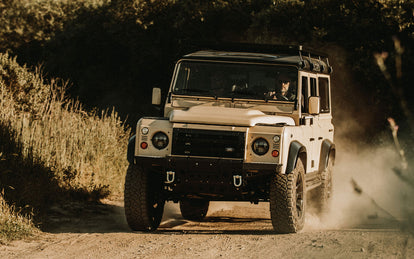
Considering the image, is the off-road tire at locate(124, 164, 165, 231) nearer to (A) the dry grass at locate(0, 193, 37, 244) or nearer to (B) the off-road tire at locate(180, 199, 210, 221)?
(A) the dry grass at locate(0, 193, 37, 244)

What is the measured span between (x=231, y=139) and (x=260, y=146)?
347 mm

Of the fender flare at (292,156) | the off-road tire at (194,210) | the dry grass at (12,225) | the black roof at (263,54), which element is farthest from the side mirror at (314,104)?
the dry grass at (12,225)

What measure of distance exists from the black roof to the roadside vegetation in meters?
0.45

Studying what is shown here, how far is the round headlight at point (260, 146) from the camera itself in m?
7.91

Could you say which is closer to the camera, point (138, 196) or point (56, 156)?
point (138, 196)

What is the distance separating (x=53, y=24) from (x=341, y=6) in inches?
551

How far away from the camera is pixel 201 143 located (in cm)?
803

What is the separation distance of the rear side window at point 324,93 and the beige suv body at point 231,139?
1368 millimetres

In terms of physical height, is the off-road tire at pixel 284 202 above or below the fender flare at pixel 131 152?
A: below

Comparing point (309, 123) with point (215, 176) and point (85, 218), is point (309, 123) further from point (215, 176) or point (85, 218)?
point (85, 218)

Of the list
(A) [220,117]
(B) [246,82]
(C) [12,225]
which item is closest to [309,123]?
(B) [246,82]

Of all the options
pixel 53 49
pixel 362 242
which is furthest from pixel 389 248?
pixel 53 49

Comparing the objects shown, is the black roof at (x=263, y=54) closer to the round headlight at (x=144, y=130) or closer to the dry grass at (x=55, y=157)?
the round headlight at (x=144, y=130)

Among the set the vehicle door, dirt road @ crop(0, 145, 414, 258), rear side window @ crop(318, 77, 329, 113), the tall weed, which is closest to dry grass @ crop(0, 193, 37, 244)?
dirt road @ crop(0, 145, 414, 258)
